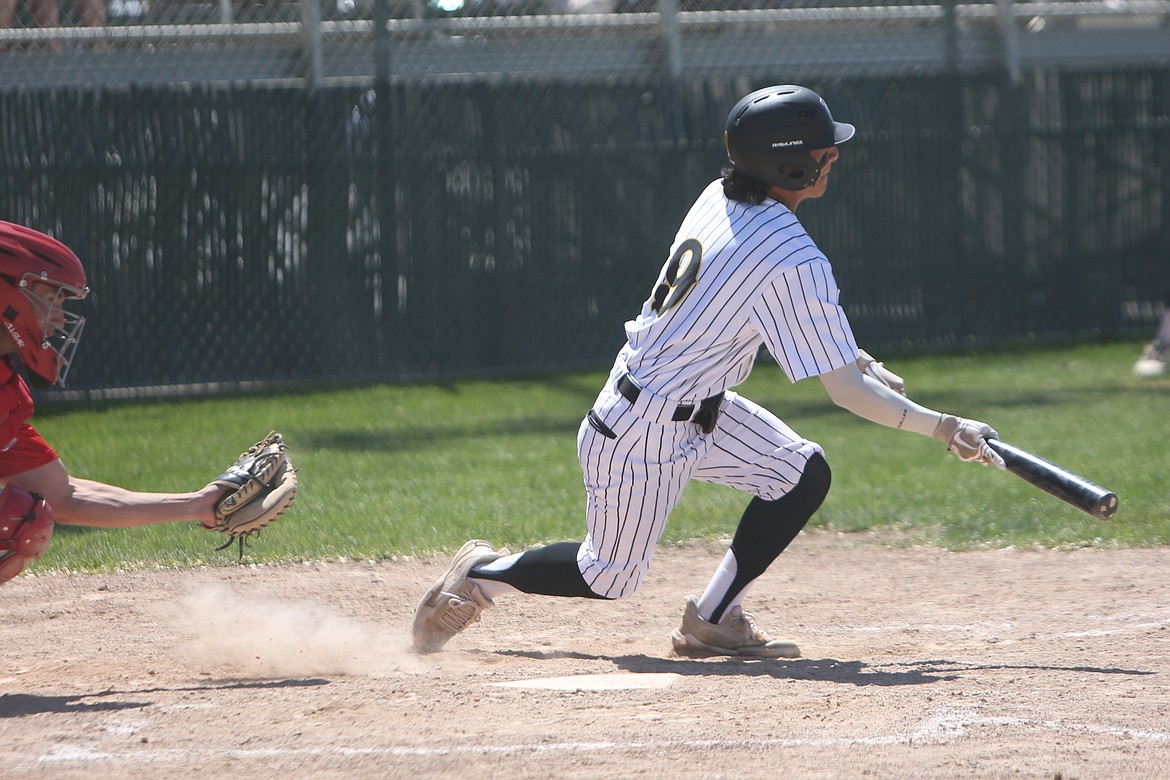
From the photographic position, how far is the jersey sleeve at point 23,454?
422 cm

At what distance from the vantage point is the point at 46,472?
431 centimetres

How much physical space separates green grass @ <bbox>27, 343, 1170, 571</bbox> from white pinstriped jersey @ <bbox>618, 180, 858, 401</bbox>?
7.38 ft

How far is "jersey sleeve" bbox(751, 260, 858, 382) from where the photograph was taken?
3.91 metres

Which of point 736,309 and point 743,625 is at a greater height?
point 736,309

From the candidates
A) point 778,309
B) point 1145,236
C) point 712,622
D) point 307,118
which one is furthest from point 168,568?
point 1145,236

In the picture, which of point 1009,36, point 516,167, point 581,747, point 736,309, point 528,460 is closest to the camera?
point 581,747

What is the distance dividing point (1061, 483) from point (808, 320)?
87cm

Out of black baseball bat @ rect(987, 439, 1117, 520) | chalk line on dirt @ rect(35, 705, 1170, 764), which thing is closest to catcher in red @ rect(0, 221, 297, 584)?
chalk line on dirt @ rect(35, 705, 1170, 764)

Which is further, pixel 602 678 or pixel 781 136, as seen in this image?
pixel 602 678

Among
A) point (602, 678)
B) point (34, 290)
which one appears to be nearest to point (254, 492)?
point (34, 290)

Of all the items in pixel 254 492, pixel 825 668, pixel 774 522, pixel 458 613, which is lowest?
pixel 825 668

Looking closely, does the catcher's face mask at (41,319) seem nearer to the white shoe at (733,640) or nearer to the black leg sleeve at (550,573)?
the black leg sleeve at (550,573)

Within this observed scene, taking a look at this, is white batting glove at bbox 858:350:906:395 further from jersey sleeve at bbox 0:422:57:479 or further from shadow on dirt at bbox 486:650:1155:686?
jersey sleeve at bbox 0:422:57:479

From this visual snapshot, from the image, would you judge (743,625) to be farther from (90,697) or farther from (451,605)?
(90,697)
